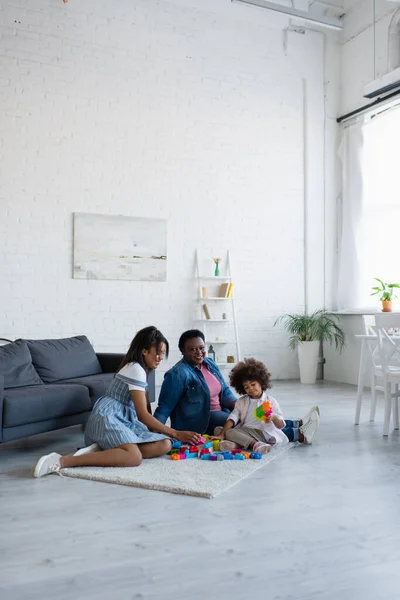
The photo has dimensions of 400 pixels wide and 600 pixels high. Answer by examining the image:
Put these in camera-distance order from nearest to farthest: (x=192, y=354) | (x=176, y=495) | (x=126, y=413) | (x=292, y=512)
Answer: (x=292, y=512), (x=176, y=495), (x=126, y=413), (x=192, y=354)

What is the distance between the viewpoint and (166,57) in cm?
754

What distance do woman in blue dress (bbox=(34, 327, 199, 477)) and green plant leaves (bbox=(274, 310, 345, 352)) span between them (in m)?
4.25

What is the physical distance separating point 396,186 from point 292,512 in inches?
223

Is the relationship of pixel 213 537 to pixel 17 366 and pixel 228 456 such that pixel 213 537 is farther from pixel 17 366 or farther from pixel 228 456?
pixel 17 366

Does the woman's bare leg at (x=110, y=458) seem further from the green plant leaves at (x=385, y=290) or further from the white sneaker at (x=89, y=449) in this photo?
the green plant leaves at (x=385, y=290)

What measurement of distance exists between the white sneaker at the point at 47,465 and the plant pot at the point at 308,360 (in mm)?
4915

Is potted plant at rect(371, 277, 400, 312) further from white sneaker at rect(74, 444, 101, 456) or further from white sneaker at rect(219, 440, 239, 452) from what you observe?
white sneaker at rect(74, 444, 101, 456)

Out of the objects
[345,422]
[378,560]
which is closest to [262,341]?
[345,422]

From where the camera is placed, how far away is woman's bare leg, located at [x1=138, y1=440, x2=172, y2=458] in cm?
372

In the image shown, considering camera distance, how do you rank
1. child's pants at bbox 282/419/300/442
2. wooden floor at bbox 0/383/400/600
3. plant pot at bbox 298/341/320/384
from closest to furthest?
wooden floor at bbox 0/383/400/600, child's pants at bbox 282/419/300/442, plant pot at bbox 298/341/320/384

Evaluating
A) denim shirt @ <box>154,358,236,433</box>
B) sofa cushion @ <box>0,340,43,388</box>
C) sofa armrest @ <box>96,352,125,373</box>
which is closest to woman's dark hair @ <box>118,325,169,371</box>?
denim shirt @ <box>154,358,236,433</box>

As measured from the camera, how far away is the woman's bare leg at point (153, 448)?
3.72m

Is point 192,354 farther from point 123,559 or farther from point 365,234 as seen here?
point 365,234

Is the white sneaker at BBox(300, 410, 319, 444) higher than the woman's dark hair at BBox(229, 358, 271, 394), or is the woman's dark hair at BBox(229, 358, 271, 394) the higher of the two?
the woman's dark hair at BBox(229, 358, 271, 394)
